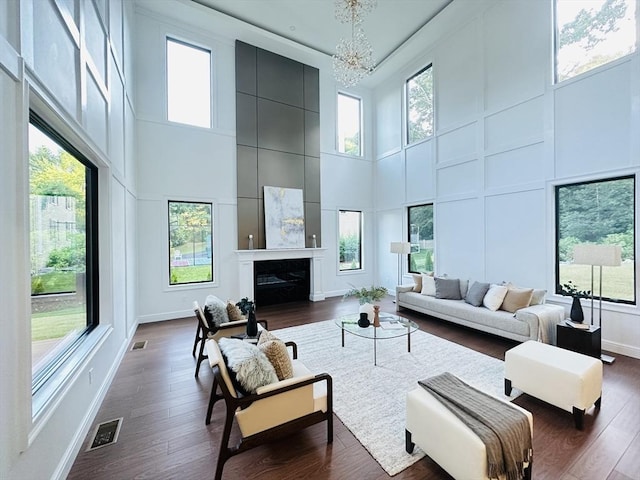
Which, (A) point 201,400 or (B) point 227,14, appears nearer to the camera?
(A) point 201,400

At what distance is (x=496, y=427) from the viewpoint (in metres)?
1.69

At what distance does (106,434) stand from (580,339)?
5.09 meters

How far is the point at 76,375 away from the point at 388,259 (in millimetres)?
6941

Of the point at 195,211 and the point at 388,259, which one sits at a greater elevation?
the point at 195,211

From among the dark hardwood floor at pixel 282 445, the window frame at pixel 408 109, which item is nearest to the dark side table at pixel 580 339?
the dark hardwood floor at pixel 282 445

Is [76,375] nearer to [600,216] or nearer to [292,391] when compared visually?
[292,391]

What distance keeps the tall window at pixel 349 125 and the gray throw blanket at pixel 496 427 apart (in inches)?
278

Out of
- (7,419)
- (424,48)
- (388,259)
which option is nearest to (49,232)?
(7,419)

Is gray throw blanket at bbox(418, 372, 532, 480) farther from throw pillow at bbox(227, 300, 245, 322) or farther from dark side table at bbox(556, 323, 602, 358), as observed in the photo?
throw pillow at bbox(227, 300, 245, 322)

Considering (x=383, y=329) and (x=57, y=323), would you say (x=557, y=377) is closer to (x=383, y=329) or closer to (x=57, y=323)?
(x=383, y=329)

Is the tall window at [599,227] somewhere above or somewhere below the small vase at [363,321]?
above

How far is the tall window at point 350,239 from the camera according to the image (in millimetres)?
7973

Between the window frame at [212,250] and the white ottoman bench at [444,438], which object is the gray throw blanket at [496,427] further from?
the window frame at [212,250]

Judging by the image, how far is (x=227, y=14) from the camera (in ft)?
18.6
